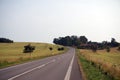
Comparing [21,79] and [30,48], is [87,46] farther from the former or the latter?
[21,79]

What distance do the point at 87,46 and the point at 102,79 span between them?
158 meters

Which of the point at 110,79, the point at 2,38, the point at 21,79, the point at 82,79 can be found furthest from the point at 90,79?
the point at 2,38

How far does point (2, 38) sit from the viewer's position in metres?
142

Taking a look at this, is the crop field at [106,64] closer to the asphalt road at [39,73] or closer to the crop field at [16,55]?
the asphalt road at [39,73]

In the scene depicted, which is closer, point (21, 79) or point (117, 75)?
point (21, 79)

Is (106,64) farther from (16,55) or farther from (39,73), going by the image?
(16,55)

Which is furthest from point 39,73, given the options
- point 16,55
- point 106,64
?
point 16,55

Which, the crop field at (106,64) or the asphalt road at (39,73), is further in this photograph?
the crop field at (106,64)

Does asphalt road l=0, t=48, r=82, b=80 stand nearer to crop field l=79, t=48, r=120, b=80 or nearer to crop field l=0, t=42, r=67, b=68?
crop field l=79, t=48, r=120, b=80

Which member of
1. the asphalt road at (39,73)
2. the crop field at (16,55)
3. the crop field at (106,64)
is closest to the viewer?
the asphalt road at (39,73)

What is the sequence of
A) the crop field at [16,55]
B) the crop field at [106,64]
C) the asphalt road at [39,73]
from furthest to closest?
the crop field at [16,55] < the crop field at [106,64] < the asphalt road at [39,73]

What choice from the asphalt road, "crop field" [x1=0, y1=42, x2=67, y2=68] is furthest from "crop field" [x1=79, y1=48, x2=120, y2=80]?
"crop field" [x1=0, y1=42, x2=67, y2=68]

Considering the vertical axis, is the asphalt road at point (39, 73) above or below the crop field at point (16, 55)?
below

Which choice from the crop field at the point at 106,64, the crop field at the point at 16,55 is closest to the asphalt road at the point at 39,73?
the crop field at the point at 106,64
